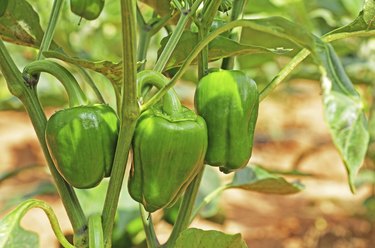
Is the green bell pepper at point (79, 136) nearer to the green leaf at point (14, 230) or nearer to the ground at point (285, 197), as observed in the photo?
the green leaf at point (14, 230)

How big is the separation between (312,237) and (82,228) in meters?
1.83

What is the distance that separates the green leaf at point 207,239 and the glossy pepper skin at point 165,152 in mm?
48

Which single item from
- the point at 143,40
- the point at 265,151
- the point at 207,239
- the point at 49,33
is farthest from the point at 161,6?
the point at 265,151

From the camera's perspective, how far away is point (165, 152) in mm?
638

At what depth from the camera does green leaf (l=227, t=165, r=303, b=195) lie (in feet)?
3.12

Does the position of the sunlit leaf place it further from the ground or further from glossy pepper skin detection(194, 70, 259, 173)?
the ground

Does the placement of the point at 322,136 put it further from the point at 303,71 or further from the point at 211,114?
the point at 211,114

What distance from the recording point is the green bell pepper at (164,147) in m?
0.63

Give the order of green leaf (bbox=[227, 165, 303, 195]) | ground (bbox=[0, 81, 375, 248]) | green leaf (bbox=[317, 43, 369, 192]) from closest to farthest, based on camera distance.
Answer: green leaf (bbox=[317, 43, 369, 192]) < green leaf (bbox=[227, 165, 303, 195]) < ground (bbox=[0, 81, 375, 248])

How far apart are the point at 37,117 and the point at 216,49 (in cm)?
19

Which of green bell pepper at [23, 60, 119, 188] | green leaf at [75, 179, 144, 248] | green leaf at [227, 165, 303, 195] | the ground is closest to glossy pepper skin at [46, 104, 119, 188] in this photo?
green bell pepper at [23, 60, 119, 188]

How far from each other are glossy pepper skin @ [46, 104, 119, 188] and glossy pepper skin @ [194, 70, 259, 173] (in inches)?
3.6

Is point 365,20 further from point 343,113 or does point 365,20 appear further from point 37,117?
point 37,117

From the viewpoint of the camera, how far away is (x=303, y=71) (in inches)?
69.9
